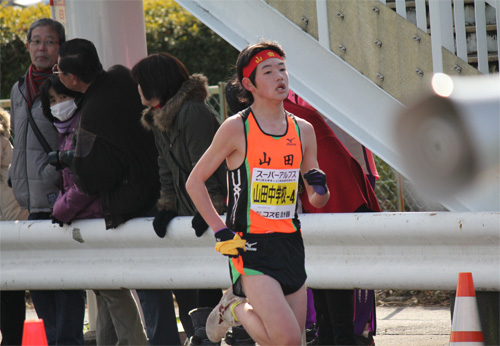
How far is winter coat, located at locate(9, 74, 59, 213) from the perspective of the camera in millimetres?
5512

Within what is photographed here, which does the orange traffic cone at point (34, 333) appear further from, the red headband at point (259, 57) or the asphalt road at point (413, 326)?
the asphalt road at point (413, 326)

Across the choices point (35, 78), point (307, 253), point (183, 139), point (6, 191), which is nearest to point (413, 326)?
point (307, 253)

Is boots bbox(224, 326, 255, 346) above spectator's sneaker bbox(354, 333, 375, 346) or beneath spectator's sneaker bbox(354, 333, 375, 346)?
above

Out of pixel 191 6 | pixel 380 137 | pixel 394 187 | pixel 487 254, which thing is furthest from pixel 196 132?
pixel 394 187

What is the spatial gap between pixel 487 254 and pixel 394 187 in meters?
4.11

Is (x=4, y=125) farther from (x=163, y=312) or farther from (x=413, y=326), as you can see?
(x=413, y=326)

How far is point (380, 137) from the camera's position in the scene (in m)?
4.50

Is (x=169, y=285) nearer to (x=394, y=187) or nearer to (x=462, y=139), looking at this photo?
(x=394, y=187)

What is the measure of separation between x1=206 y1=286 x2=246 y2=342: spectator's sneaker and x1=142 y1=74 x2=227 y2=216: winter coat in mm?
904

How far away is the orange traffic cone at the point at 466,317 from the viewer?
13.1 ft

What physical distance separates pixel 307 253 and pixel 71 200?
5.28 ft

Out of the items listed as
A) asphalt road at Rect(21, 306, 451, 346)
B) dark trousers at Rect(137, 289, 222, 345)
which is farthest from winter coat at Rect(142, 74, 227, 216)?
asphalt road at Rect(21, 306, 451, 346)

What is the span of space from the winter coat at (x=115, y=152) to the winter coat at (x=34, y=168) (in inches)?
13.9

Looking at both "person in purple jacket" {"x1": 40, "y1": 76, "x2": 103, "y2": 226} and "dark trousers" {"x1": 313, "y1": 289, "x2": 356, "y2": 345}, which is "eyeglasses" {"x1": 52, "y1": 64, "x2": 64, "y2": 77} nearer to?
"person in purple jacket" {"x1": 40, "y1": 76, "x2": 103, "y2": 226}
